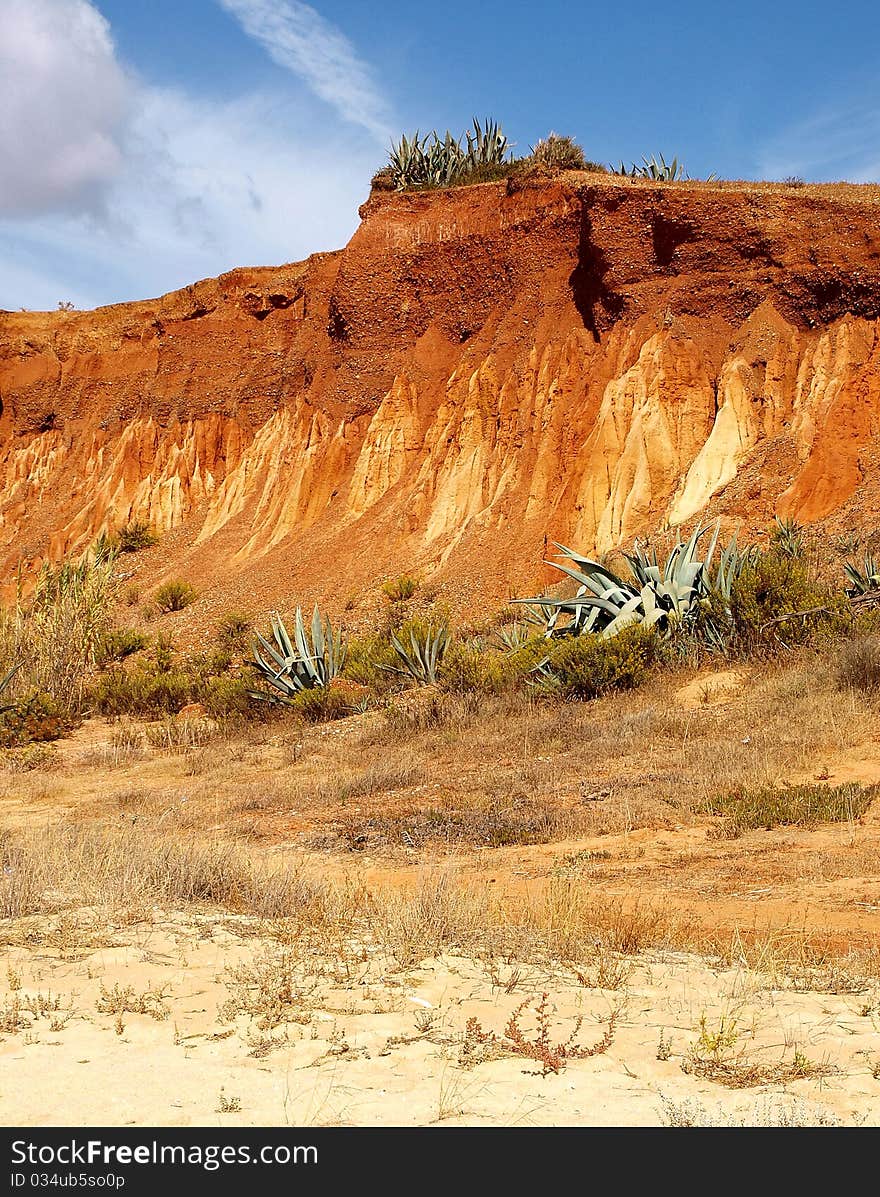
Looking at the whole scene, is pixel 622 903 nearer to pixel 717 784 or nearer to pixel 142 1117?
pixel 717 784

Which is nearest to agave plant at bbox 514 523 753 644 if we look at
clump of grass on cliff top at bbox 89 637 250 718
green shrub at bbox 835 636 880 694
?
green shrub at bbox 835 636 880 694

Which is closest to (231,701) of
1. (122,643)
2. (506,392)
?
(122,643)

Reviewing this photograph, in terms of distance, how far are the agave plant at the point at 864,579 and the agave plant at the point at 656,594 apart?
1.23m

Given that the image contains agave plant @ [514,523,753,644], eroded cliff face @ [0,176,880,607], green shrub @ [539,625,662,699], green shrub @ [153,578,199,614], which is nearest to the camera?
green shrub @ [539,625,662,699]

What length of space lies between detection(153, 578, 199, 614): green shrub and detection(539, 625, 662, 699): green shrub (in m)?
15.6

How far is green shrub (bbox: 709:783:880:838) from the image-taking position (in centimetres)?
741

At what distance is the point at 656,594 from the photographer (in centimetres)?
1345

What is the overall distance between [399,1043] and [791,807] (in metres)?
4.31

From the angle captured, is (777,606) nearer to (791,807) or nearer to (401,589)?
(791,807)

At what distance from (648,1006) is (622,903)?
162 centimetres

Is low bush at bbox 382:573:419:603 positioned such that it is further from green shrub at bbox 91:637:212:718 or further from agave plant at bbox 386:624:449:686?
agave plant at bbox 386:624:449:686

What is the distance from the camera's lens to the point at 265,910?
5.95 metres

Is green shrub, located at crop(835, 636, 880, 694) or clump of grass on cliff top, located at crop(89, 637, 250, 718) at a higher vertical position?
green shrub, located at crop(835, 636, 880, 694)

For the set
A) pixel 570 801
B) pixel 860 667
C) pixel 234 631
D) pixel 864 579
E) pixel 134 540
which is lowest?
pixel 570 801
